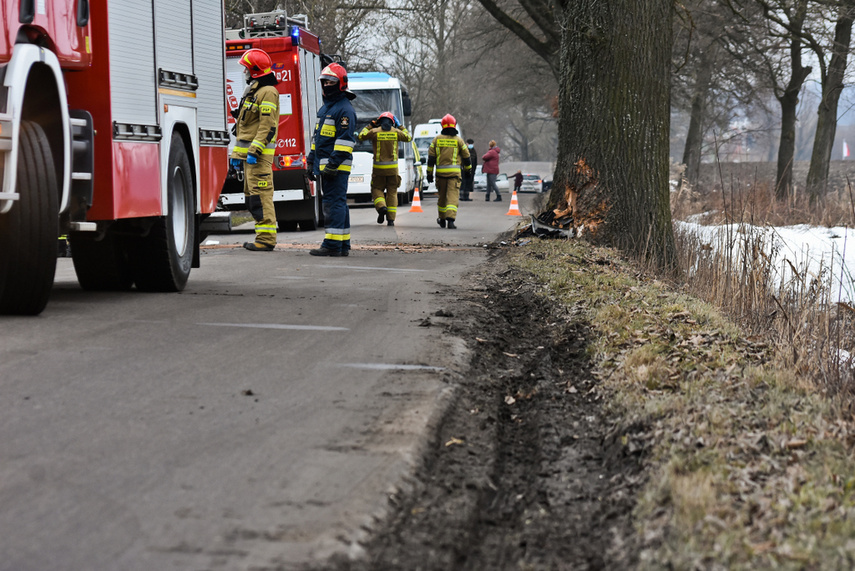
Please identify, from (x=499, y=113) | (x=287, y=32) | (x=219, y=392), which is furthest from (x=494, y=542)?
(x=499, y=113)

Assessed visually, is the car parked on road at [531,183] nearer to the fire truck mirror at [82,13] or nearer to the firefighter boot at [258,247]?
the firefighter boot at [258,247]

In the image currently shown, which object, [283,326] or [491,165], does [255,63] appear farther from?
[491,165]

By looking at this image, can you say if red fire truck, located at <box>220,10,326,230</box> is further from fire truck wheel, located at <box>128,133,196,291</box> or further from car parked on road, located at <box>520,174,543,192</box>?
car parked on road, located at <box>520,174,543,192</box>

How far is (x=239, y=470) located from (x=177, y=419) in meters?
0.68

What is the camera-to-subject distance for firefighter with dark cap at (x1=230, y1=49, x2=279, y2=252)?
39.9ft

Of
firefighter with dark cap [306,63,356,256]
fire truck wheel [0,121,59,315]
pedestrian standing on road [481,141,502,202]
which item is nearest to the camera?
fire truck wheel [0,121,59,315]

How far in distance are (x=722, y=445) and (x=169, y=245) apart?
533cm

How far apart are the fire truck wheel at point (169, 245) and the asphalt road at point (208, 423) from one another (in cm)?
30

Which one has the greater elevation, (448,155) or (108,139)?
(108,139)

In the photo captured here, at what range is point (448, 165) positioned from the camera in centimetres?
1770

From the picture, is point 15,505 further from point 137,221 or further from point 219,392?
point 137,221

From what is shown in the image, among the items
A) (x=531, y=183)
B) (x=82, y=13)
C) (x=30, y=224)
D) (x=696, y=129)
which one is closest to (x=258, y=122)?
(x=82, y=13)

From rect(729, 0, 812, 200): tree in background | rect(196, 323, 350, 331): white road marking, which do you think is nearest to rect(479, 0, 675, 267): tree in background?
rect(196, 323, 350, 331): white road marking

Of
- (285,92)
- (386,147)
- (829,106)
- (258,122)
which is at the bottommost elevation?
(386,147)
